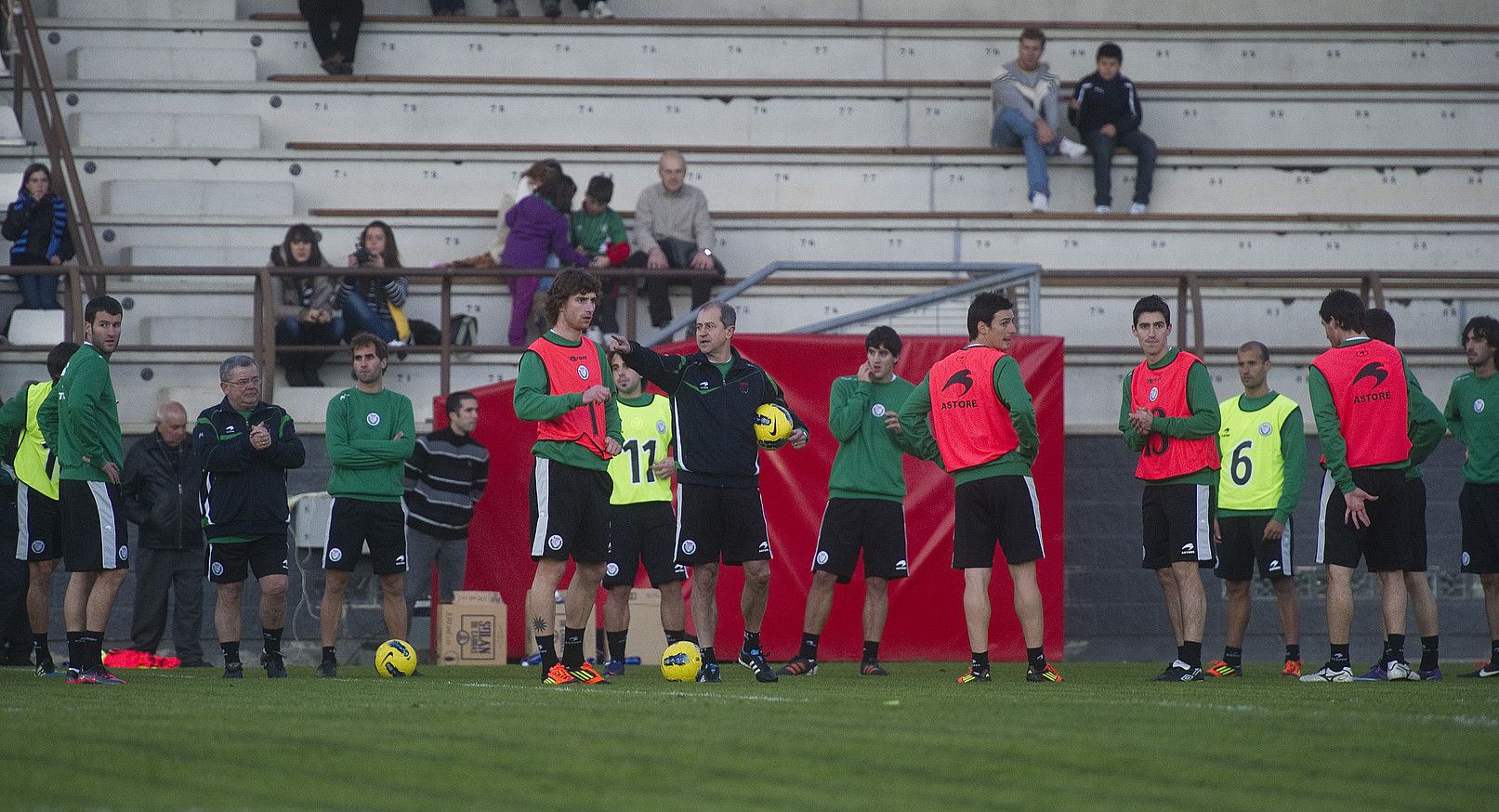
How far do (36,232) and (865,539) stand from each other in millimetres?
7771

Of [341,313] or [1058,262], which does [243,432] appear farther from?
[1058,262]

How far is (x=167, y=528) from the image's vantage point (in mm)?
11734

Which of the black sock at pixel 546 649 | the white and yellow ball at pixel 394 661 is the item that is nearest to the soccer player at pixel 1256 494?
the black sock at pixel 546 649

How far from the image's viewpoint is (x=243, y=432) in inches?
364

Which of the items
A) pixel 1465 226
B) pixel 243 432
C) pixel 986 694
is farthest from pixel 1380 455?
pixel 1465 226

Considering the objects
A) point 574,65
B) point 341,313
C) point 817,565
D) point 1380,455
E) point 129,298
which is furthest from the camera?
point 574,65

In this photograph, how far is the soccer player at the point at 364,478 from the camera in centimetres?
996

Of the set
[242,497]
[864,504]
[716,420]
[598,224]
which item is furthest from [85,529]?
[598,224]

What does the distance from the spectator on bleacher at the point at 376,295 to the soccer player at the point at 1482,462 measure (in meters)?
8.00

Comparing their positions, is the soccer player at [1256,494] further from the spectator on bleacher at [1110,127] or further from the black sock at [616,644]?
the spectator on bleacher at [1110,127]

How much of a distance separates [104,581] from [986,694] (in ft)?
16.0

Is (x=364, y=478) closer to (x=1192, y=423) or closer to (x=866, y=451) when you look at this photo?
(x=866, y=451)

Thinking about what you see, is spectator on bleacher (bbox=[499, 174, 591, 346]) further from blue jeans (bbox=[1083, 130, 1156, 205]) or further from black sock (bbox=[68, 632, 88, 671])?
black sock (bbox=[68, 632, 88, 671])

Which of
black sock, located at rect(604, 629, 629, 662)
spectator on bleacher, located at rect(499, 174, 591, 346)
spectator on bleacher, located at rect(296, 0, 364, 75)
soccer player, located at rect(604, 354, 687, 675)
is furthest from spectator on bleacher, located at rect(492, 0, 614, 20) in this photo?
black sock, located at rect(604, 629, 629, 662)
